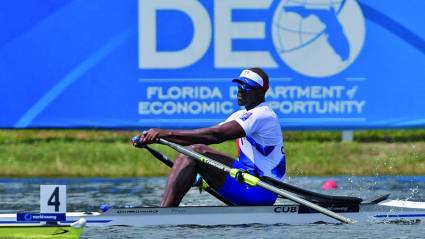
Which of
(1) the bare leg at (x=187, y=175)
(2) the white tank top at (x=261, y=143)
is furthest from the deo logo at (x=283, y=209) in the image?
(1) the bare leg at (x=187, y=175)

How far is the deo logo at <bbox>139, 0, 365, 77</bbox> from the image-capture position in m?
20.1

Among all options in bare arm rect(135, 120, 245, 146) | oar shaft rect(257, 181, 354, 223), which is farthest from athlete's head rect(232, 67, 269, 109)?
oar shaft rect(257, 181, 354, 223)

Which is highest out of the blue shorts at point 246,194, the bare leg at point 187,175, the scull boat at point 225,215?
the bare leg at point 187,175

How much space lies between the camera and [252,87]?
1333cm

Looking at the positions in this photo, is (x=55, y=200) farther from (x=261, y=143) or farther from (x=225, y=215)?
(x=261, y=143)

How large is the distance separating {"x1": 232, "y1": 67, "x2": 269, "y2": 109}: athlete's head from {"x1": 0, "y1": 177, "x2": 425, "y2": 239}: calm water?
1.47 m

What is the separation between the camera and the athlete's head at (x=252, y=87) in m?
13.3

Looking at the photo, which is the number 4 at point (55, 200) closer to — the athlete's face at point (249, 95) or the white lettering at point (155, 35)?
the athlete's face at point (249, 95)

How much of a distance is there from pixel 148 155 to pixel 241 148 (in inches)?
329

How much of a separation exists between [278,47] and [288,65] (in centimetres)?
35

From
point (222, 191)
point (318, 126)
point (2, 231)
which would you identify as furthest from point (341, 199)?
point (318, 126)

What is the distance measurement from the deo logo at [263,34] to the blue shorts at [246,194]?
6951 mm

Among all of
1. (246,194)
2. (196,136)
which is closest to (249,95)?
(196,136)

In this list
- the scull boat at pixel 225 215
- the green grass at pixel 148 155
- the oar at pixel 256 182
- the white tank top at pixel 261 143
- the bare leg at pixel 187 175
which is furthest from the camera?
the green grass at pixel 148 155
